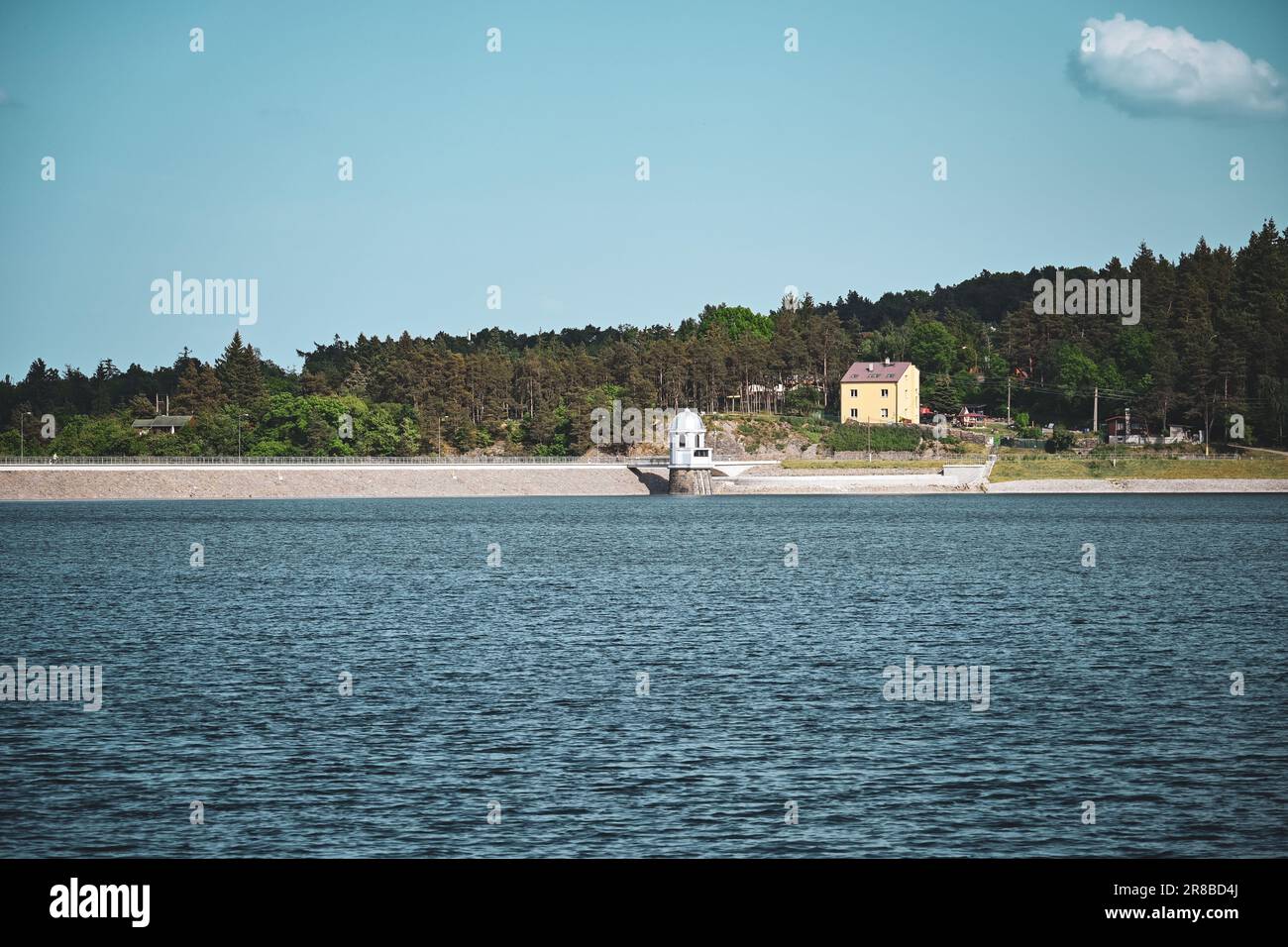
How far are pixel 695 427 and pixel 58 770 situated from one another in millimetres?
127918

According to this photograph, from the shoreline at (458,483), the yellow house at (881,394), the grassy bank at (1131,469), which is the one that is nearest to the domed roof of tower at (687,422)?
the shoreline at (458,483)

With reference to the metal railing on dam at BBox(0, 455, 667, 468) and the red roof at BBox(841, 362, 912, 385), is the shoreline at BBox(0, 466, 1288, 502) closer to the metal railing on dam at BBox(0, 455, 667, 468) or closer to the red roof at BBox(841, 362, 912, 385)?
the metal railing on dam at BBox(0, 455, 667, 468)

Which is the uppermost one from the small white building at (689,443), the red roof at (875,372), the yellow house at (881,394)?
the red roof at (875,372)

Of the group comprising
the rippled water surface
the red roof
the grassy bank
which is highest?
the red roof

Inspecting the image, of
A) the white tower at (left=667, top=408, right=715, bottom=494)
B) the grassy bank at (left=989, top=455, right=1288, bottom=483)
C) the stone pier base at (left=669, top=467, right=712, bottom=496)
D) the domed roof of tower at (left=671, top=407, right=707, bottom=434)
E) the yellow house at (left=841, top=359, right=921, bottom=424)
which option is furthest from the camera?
the yellow house at (left=841, top=359, right=921, bottom=424)

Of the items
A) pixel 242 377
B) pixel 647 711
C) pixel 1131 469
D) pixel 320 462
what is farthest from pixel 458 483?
pixel 647 711

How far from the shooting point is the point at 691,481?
15662cm

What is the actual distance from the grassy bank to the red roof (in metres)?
30.0

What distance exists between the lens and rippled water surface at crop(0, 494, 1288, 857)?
831 inches

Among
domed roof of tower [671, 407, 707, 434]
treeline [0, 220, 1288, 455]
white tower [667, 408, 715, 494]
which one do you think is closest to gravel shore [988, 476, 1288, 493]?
treeline [0, 220, 1288, 455]

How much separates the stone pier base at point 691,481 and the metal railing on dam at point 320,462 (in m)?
2.74

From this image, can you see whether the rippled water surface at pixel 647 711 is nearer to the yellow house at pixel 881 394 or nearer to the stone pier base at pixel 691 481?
the stone pier base at pixel 691 481

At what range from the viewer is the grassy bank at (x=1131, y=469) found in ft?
491

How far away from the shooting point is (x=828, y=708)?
101 feet
